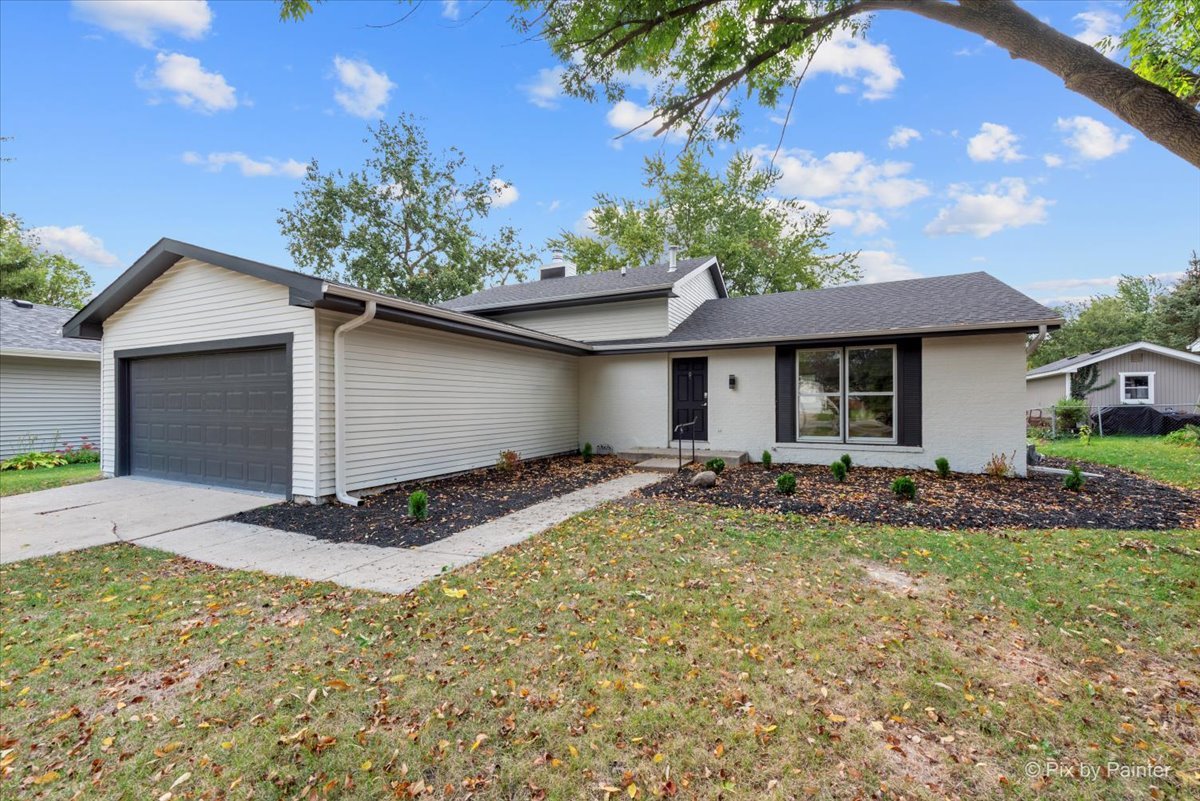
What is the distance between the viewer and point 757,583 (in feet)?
12.7

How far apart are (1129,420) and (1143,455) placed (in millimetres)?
7719

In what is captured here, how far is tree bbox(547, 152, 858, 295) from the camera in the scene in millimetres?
24047

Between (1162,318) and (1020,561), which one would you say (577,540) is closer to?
(1020,561)

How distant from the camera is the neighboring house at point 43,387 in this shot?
10964 mm

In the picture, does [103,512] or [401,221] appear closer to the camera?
[103,512]

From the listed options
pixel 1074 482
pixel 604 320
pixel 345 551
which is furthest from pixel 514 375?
pixel 1074 482

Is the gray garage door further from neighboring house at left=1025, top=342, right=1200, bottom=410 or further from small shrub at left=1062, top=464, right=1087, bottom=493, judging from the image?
neighboring house at left=1025, top=342, right=1200, bottom=410

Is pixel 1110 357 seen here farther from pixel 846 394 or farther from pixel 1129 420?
pixel 846 394

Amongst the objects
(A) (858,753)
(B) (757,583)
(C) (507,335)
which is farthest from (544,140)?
(A) (858,753)

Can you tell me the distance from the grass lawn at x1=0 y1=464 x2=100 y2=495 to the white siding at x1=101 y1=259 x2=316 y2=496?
545 millimetres

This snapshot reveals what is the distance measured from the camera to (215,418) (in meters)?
7.88

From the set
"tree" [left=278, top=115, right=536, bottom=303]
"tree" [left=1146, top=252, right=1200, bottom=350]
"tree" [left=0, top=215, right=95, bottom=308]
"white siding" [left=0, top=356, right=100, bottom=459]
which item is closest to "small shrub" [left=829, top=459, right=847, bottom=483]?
"white siding" [left=0, top=356, right=100, bottom=459]

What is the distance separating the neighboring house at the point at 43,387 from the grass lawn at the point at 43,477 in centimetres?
143

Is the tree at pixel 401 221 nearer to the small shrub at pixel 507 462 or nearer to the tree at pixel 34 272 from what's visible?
the tree at pixel 34 272
